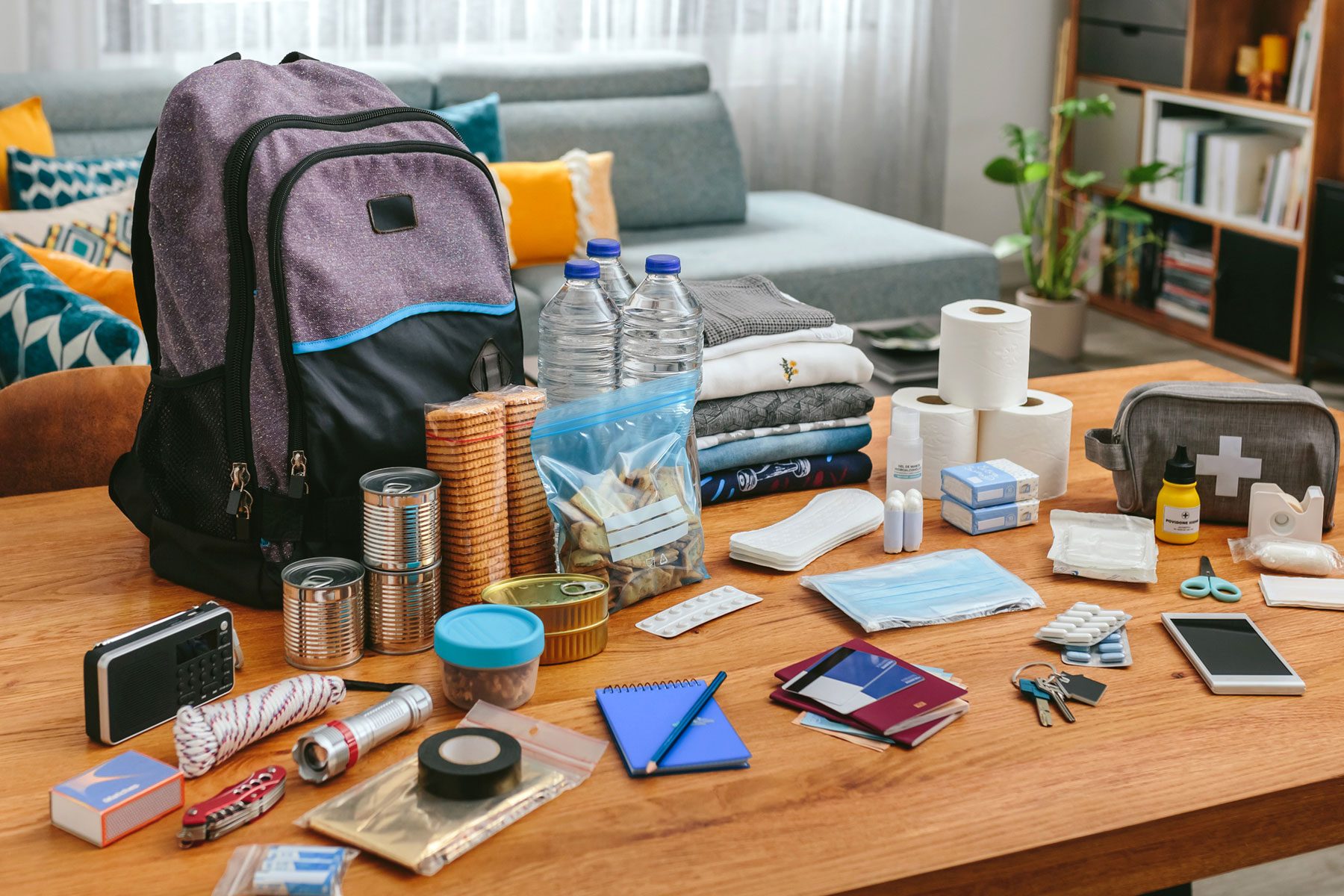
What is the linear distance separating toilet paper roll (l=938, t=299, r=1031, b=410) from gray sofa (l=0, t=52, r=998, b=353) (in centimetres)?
170

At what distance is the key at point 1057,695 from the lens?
0.98 metres

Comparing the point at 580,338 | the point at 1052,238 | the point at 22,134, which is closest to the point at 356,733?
the point at 580,338

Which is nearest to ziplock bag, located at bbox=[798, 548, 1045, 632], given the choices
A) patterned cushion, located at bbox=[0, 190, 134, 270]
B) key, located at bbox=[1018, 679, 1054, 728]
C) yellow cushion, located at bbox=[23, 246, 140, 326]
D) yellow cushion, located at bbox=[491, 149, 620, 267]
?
key, located at bbox=[1018, 679, 1054, 728]

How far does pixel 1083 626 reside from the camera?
1098 mm

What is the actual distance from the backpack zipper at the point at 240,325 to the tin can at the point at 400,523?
3.7 inches

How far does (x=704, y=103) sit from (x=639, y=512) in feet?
9.36

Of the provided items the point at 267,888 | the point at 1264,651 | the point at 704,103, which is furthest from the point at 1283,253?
the point at 267,888

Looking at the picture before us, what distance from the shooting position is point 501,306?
4.00ft

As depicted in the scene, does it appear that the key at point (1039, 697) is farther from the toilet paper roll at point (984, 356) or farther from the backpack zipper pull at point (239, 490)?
the backpack zipper pull at point (239, 490)

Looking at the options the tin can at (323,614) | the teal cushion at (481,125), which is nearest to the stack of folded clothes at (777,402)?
the tin can at (323,614)

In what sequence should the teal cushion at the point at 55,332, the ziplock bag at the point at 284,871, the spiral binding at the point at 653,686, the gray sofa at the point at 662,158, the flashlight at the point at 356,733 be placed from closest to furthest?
the ziplock bag at the point at 284,871 → the flashlight at the point at 356,733 → the spiral binding at the point at 653,686 → the teal cushion at the point at 55,332 → the gray sofa at the point at 662,158

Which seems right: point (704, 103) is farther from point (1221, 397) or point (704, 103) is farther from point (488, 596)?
point (488, 596)

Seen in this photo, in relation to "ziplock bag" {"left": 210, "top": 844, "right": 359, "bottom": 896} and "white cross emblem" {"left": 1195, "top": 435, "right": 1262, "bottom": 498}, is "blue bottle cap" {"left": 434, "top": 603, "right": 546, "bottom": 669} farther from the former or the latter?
"white cross emblem" {"left": 1195, "top": 435, "right": 1262, "bottom": 498}

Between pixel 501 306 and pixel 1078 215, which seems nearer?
pixel 501 306
